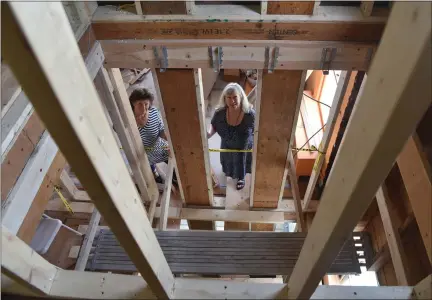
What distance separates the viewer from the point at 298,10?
211cm

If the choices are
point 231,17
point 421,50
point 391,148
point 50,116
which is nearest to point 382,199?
point 231,17

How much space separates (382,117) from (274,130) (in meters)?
2.21

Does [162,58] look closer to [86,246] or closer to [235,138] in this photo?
[235,138]

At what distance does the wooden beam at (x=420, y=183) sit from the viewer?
198 centimetres

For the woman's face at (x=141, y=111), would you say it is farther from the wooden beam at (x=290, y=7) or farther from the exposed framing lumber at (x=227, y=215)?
the wooden beam at (x=290, y=7)

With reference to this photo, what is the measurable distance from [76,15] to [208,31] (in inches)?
28.2

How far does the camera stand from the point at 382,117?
25.6 inches

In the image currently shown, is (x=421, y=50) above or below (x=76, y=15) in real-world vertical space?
below

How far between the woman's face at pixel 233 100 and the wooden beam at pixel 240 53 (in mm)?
760

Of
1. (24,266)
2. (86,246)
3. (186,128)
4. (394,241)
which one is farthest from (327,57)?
(86,246)

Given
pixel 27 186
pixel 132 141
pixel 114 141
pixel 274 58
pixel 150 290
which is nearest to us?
pixel 114 141

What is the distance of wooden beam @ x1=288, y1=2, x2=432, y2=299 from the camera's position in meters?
0.57

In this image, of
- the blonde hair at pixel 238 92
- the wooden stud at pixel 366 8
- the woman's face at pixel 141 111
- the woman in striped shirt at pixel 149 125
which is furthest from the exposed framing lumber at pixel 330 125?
the woman's face at pixel 141 111

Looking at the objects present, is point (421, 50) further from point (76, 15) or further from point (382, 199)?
point (382, 199)
